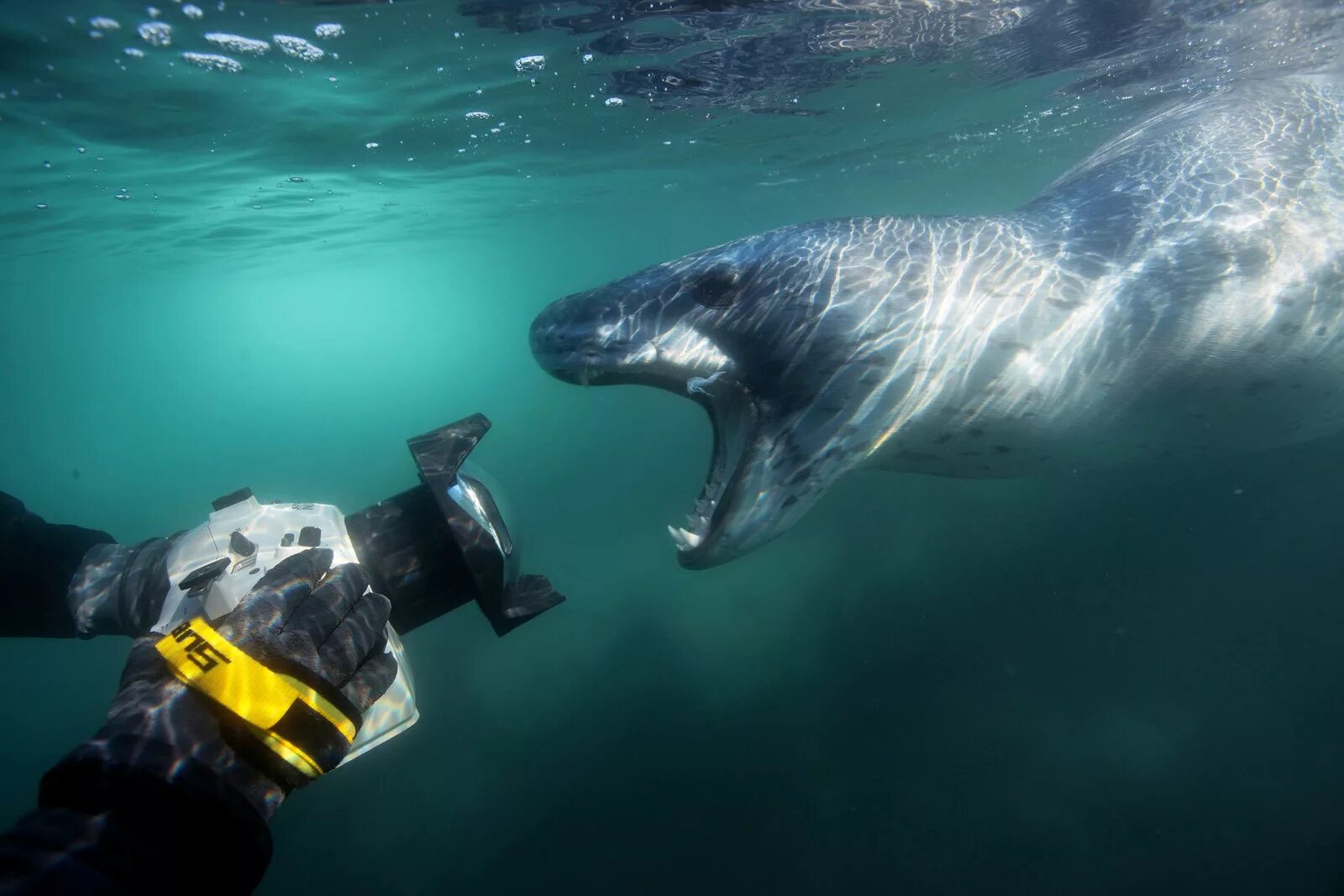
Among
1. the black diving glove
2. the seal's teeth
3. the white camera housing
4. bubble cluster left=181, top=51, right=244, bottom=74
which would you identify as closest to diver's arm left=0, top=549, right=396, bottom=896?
the white camera housing

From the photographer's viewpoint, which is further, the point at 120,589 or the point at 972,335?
the point at 972,335

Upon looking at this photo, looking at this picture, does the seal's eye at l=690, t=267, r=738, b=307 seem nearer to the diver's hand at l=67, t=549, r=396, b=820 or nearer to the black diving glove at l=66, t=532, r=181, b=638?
the diver's hand at l=67, t=549, r=396, b=820

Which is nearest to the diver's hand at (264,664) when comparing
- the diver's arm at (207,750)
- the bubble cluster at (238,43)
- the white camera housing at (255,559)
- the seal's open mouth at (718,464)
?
the diver's arm at (207,750)

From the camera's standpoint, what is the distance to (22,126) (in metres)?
9.34

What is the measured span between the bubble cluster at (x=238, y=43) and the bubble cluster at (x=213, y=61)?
0.33 m

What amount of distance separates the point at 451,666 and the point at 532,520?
20.3 ft

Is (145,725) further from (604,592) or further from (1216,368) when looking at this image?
(604,592)

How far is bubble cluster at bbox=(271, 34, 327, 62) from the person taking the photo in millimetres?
7981

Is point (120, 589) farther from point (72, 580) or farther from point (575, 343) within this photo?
point (575, 343)

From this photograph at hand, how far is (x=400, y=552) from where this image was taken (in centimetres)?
249

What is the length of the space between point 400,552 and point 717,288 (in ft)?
7.38

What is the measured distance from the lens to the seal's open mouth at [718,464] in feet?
11.1

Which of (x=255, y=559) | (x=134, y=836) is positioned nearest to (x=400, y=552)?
(x=255, y=559)

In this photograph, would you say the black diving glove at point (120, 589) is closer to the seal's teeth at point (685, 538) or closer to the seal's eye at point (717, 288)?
the seal's teeth at point (685, 538)
